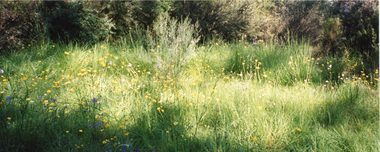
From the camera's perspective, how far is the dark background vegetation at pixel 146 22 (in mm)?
4547

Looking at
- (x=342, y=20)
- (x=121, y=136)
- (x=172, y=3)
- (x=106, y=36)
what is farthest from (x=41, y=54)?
(x=342, y=20)

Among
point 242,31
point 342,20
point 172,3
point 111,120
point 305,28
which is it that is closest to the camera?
point 111,120

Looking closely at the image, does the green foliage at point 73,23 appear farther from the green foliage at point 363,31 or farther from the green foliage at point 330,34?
the green foliage at point 330,34

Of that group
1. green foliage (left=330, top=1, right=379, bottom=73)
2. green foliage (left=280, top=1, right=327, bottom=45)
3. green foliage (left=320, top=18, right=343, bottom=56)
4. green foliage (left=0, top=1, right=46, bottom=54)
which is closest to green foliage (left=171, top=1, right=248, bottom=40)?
green foliage (left=280, top=1, right=327, bottom=45)

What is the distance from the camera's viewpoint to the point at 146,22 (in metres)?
6.93

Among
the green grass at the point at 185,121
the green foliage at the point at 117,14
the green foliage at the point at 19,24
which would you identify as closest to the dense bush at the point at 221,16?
the green foliage at the point at 117,14

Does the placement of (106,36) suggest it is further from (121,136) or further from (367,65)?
(367,65)

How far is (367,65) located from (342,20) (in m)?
1.80

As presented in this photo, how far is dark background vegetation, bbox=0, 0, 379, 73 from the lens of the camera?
4.55m

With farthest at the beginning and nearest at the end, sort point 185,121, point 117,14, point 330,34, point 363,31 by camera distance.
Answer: point 330,34
point 117,14
point 363,31
point 185,121

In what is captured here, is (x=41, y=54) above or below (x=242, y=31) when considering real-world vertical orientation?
below

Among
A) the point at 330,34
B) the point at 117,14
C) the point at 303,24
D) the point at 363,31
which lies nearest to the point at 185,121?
the point at 363,31

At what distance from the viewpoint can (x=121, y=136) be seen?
2.12m

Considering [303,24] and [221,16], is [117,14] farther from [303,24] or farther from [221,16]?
[303,24]
